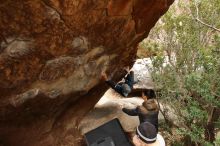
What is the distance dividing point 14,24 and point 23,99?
1.85 meters

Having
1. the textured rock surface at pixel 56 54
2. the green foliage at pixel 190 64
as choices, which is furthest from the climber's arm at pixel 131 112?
the textured rock surface at pixel 56 54

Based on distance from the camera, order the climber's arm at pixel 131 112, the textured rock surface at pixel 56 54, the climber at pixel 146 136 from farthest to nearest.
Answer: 1. the climber's arm at pixel 131 112
2. the climber at pixel 146 136
3. the textured rock surface at pixel 56 54

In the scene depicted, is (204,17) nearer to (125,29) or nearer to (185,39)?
(185,39)

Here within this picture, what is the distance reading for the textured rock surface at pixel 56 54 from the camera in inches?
230

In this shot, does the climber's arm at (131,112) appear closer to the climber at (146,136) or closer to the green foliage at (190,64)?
the green foliage at (190,64)

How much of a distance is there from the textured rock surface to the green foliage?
3.82 ft

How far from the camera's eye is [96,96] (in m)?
9.46

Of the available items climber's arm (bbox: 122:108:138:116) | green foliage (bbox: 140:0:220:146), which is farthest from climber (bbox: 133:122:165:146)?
climber's arm (bbox: 122:108:138:116)

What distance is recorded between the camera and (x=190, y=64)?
9.23 meters

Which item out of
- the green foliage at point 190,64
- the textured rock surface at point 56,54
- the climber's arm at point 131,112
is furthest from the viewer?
the climber's arm at point 131,112

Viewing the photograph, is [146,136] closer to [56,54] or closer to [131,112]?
[131,112]

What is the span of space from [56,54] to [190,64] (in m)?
4.02

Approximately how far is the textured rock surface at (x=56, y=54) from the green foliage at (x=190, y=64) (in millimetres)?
1164

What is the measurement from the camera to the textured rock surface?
585cm
